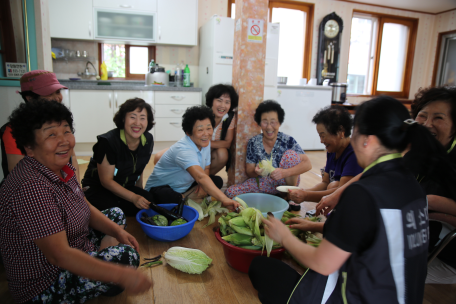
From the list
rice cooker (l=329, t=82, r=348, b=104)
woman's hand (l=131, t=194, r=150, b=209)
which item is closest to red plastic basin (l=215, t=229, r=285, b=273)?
woman's hand (l=131, t=194, r=150, b=209)

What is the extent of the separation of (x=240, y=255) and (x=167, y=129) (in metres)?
3.46

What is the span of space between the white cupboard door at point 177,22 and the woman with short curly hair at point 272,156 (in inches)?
113

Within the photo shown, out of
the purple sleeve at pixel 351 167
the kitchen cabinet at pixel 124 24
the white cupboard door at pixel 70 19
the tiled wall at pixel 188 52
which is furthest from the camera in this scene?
the tiled wall at pixel 188 52

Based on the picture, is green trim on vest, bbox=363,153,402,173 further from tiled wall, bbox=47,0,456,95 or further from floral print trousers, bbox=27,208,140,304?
tiled wall, bbox=47,0,456,95

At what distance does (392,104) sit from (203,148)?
174 cm

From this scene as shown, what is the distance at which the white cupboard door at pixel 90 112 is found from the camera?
438 cm

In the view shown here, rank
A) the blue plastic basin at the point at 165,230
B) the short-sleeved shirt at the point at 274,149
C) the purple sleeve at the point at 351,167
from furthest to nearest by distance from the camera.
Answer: the short-sleeved shirt at the point at 274,149 < the purple sleeve at the point at 351,167 < the blue plastic basin at the point at 165,230

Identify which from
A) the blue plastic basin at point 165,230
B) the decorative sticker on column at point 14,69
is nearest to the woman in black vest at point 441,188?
the blue plastic basin at point 165,230

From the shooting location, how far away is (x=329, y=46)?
6.06m

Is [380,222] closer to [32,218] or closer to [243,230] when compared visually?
[243,230]

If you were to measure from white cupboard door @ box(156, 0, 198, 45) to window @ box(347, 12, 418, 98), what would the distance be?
3.57 metres

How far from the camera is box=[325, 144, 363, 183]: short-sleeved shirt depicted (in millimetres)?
1990

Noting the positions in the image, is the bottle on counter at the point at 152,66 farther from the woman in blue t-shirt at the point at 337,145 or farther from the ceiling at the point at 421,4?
the ceiling at the point at 421,4

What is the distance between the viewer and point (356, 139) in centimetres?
98
